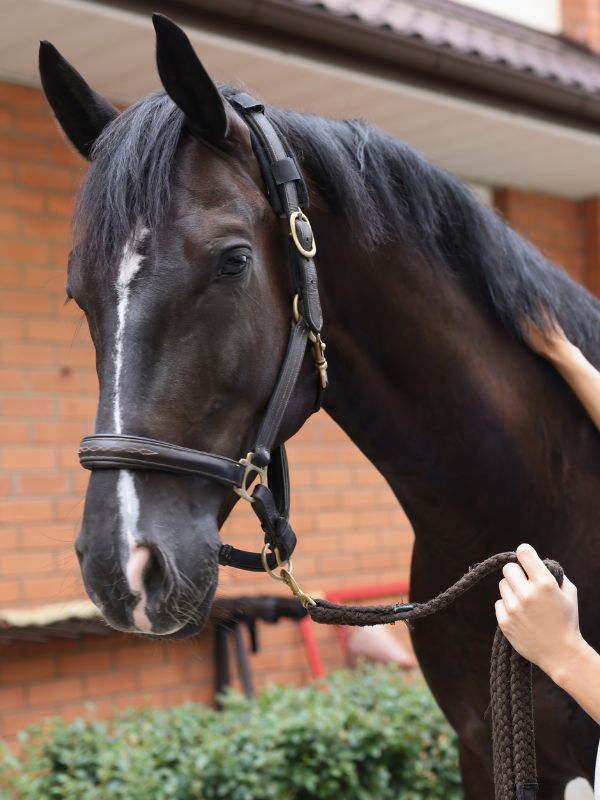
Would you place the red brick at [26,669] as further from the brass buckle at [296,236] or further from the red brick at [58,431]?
the brass buckle at [296,236]

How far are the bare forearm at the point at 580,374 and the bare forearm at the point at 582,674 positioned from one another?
849 mm

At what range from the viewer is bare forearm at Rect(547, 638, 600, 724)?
1648mm

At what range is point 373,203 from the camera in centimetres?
227

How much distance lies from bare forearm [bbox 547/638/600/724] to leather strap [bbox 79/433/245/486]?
2.24 ft

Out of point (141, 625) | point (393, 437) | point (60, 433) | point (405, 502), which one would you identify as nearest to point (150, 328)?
point (141, 625)

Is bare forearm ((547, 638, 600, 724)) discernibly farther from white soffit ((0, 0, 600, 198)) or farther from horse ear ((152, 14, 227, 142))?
white soffit ((0, 0, 600, 198))

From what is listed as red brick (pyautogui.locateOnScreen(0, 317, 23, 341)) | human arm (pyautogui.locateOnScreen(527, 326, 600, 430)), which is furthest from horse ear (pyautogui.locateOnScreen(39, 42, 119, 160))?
red brick (pyautogui.locateOnScreen(0, 317, 23, 341))

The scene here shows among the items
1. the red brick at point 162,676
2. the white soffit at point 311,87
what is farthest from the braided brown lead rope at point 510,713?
the red brick at point 162,676

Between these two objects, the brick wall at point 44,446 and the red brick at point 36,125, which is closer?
the brick wall at point 44,446

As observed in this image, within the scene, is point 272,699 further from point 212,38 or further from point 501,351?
point 212,38

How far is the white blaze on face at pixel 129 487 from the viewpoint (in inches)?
67.9

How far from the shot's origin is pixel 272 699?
421cm

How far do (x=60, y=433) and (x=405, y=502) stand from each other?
9.06 ft

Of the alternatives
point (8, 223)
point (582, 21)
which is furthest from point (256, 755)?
point (582, 21)
